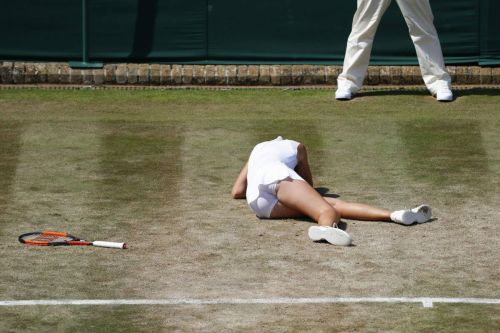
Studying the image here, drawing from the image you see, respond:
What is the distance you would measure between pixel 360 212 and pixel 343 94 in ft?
16.7

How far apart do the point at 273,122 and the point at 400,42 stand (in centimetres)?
331

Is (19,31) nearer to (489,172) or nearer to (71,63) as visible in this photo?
(71,63)

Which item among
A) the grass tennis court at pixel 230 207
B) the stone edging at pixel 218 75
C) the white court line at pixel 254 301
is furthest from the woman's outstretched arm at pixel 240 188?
the stone edging at pixel 218 75

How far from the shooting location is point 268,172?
9.08 meters

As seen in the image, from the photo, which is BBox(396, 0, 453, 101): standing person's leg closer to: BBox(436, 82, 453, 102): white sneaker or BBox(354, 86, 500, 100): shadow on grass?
BBox(436, 82, 453, 102): white sneaker

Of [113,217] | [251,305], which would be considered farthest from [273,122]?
[251,305]

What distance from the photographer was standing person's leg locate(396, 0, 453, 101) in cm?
1365

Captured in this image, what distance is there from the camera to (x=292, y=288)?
24.6 feet

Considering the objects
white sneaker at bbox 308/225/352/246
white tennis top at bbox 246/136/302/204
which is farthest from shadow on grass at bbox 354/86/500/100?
Result: white sneaker at bbox 308/225/352/246

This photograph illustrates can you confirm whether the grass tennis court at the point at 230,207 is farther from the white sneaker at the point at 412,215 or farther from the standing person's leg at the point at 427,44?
the standing person's leg at the point at 427,44

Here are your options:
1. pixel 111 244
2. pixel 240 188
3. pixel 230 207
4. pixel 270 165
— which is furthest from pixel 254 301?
pixel 240 188

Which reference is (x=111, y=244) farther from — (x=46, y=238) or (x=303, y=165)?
(x=303, y=165)

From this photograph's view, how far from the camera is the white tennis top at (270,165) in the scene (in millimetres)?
9055

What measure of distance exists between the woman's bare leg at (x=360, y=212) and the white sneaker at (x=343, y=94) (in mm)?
5007
